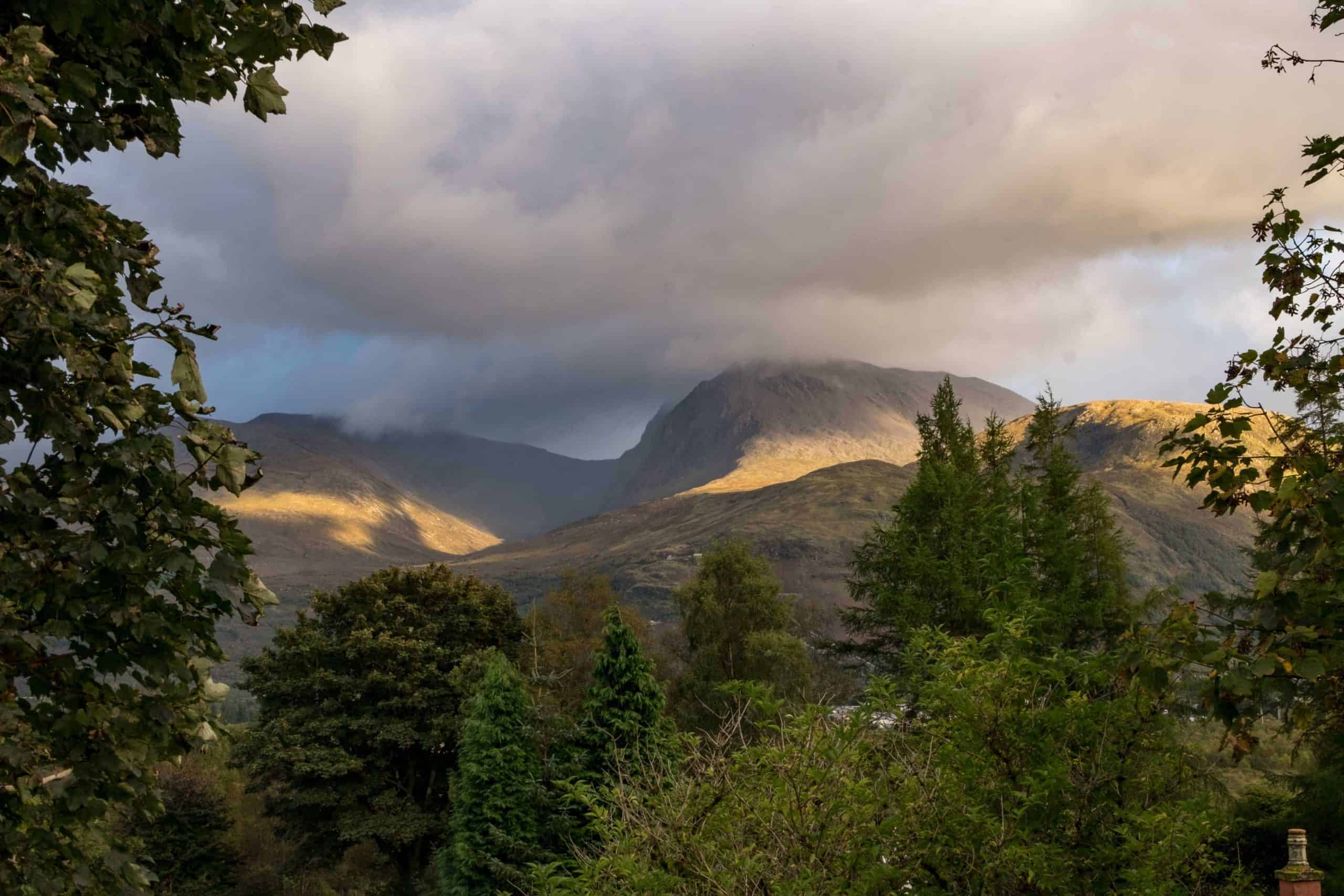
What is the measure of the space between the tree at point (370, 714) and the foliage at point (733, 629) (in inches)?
424

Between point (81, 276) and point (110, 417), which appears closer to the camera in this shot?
point (81, 276)

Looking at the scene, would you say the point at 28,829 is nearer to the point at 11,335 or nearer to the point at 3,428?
the point at 3,428

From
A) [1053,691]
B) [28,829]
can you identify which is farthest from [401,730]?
[28,829]

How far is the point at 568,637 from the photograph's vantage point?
176ft

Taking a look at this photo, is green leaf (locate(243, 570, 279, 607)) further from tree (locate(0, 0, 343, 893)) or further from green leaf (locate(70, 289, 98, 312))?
green leaf (locate(70, 289, 98, 312))

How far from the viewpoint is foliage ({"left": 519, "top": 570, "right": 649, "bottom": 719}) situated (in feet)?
121

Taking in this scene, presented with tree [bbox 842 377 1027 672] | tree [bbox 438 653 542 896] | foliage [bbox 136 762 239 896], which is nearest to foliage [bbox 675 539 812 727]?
tree [bbox 842 377 1027 672]

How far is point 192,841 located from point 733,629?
24.1m

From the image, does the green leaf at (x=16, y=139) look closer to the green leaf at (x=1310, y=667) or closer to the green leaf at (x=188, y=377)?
the green leaf at (x=188, y=377)

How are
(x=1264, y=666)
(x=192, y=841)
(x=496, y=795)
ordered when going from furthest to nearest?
(x=192, y=841), (x=496, y=795), (x=1264, y=666)

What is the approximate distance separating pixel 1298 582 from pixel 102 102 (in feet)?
19.4

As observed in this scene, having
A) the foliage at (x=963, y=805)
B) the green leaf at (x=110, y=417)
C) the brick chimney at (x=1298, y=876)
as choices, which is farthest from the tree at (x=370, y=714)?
the green leaf at (x=110, y=417)

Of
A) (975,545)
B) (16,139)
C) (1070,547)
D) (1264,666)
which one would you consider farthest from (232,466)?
(1070,547)

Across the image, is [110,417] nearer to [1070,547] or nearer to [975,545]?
[975,545]
